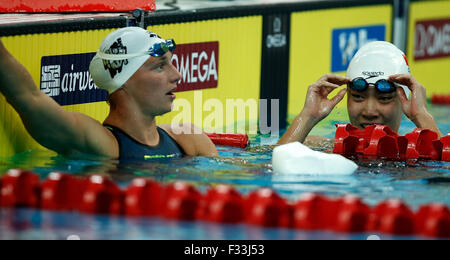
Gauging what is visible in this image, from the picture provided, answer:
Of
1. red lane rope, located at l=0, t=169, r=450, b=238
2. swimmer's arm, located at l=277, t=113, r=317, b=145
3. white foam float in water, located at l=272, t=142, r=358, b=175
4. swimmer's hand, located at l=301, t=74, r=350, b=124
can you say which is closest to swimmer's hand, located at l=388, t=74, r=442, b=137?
swimmer's hand, located at l=301, t=74, r=350, b=124

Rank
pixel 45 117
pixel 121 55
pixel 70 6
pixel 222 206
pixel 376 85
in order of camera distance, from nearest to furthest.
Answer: pixel 222 206, pixel 45 117, pixel 121 55, pixel 376 85, pixel 70 6

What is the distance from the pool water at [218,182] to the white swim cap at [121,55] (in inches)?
15.7

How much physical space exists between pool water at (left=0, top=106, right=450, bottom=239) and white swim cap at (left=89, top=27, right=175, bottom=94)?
15.7 inches

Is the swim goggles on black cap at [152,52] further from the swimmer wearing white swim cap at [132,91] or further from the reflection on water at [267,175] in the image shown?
the reflection on water at [267,175]

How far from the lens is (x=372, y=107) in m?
4.62

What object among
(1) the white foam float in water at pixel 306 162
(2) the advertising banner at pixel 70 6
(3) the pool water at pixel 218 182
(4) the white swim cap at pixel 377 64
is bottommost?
(3) the pool water at pixel 218 182

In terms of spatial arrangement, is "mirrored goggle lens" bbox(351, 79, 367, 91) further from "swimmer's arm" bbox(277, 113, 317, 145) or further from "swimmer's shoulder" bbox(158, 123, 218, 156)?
"swimmer's shoulder" bbox(158, 123, 218, 156)

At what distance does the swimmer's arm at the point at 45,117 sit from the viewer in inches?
143

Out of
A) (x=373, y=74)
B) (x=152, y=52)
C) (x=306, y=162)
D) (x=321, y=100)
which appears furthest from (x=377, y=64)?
(x=152, y=52)

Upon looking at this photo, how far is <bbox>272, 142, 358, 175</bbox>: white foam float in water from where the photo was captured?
3900 millimetres

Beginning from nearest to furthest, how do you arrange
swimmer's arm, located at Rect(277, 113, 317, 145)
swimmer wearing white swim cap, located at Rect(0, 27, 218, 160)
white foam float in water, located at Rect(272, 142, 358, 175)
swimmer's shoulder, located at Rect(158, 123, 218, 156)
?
1. white foam float in water, located at Rect(272, 142, 358, 175)
2. swimmer wearing white swim cap, located at Rect(0, 27, 218, 160)
3. swimmer's shoulder, located at Rect(158, 123, 218, 156)
4. swimmer's arm, located at Rect(277, 113, 317, 145)

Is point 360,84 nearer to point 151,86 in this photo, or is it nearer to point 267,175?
point 267,175

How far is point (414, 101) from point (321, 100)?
1.57 ft

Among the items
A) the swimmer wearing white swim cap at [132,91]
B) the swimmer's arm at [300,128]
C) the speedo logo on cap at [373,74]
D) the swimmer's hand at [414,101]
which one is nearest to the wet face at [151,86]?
the swimmer wearing white swim cap at [132,91]
